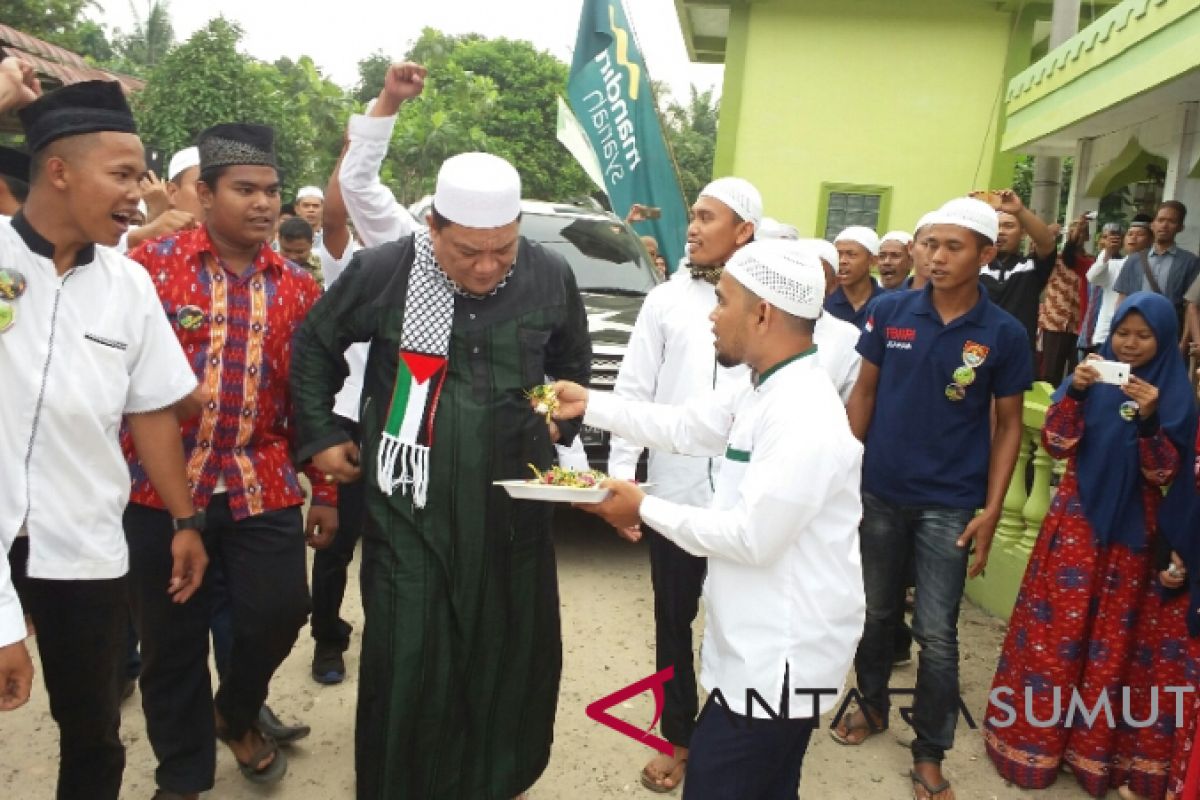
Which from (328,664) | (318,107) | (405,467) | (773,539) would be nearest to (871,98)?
(328,664)

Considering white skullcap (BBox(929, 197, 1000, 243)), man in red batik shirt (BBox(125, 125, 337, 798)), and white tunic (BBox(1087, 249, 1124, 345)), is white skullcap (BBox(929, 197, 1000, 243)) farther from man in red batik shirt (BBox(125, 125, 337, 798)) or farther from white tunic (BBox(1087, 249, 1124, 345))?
white tunic (BBox(1087, 249, 1124, 345))

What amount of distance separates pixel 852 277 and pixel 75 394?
13.7 feet

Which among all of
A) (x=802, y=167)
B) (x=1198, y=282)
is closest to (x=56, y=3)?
(x=802, y=167)

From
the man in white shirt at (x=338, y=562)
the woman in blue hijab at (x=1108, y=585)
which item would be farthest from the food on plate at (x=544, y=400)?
the woman in blue hijab at (x=1108, y=585)

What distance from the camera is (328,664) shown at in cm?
414

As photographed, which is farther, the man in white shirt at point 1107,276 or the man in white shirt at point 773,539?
the man in white shirt at point 1107,276

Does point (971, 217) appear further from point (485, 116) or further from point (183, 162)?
point (485, 116)

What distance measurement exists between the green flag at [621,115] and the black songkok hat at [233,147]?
5307 millimetres

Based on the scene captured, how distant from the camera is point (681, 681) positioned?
354 centimetres

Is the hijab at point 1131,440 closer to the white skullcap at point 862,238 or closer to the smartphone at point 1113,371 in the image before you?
the smartphone at point 1113,371

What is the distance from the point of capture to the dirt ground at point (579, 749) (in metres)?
3.36

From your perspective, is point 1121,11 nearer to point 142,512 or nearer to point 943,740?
point 943,740

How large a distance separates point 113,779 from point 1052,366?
32.6 ft

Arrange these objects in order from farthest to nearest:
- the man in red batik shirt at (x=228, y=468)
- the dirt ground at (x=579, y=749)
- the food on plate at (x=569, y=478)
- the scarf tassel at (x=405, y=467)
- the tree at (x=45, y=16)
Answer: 1. the tree at (x=45, y=16)
2. the dirt ground at (x=579, y=749)
3. the man in red batik shirt at (x=228, y=468)
4. the scarf tassel at (x=405, y=467)
5. the food on plate at (x=569, y=478)
